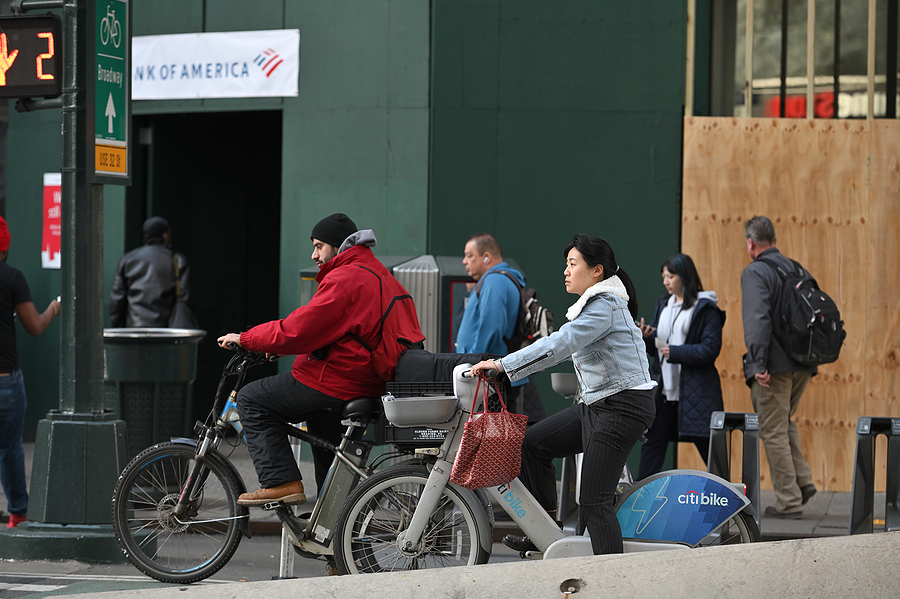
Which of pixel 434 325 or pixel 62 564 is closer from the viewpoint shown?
pixel 62 564

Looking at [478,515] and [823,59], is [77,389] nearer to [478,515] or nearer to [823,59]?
[478,515]

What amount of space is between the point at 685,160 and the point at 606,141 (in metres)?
0.67

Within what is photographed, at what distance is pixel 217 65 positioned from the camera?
32.1 ft

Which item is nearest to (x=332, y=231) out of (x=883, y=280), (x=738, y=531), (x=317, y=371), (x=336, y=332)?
(x=336, y=332)

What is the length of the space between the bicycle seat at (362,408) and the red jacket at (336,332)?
0.07 meters

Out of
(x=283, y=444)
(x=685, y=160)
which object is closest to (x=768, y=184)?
(x=685, y=160)

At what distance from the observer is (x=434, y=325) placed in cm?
772

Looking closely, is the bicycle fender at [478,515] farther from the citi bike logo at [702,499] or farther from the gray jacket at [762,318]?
the gray jacket at [762,318]

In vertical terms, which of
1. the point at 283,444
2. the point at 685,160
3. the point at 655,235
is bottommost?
the point at 283,444

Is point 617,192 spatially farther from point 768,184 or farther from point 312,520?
point 312,520

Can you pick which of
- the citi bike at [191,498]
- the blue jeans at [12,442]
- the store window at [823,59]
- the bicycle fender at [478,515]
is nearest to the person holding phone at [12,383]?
the blue jeans at [12,442]

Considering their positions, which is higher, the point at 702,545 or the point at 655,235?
the point at 655,235

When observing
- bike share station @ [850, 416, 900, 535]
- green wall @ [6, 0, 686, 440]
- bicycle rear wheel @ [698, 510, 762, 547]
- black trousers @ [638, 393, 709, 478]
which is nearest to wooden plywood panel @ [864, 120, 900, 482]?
green wall @ [6, 0, 686, 440]

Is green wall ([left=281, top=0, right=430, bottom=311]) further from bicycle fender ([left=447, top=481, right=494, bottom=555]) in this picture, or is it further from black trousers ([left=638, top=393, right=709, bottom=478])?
bicycle fender ([left=447, top=481, right=494, bottom=555])
